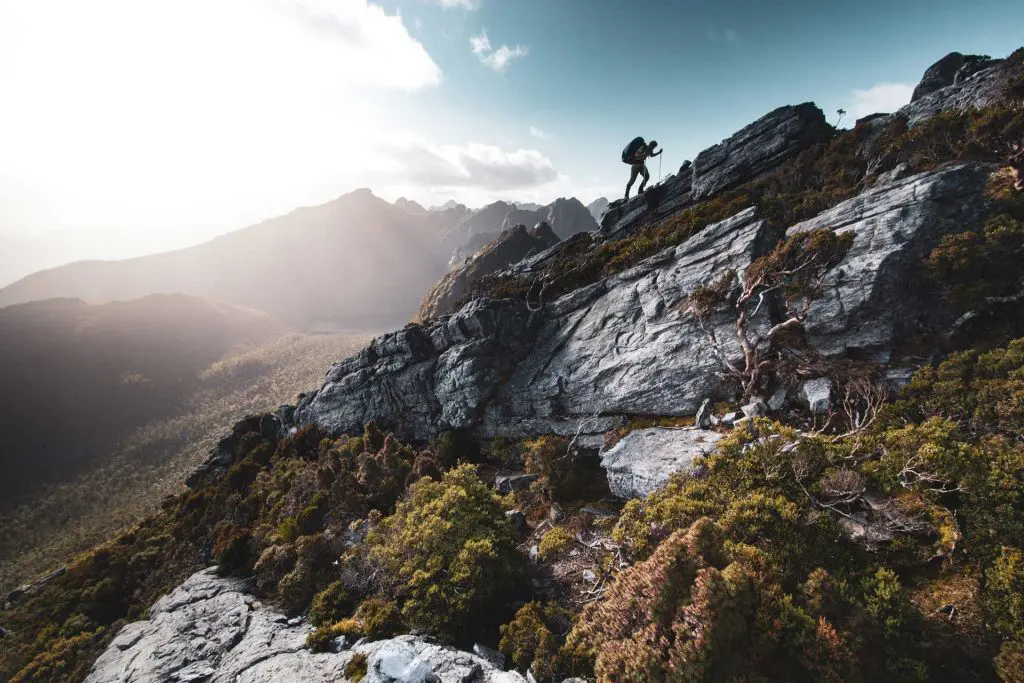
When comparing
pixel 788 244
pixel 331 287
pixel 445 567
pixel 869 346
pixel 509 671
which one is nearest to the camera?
pixel 509 671

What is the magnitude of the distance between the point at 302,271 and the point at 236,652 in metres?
196

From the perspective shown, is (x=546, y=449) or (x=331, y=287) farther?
(x=331, y=287)

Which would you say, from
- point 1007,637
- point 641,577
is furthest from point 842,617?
point 641,577

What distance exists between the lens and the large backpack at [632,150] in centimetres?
3018

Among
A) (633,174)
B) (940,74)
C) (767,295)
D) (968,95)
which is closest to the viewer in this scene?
(767,295)

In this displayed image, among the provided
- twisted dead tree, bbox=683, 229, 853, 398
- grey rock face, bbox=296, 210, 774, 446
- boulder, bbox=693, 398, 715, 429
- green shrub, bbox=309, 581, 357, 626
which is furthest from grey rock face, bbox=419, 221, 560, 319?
boulder, bbox=693, 398, 715, 429

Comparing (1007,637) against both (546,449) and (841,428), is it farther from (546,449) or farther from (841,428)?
(546,449)

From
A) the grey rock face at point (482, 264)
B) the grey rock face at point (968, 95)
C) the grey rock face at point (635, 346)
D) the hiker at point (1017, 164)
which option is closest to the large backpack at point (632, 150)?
the grey rock face at point (635, 346)

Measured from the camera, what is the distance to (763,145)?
3064 centimetres

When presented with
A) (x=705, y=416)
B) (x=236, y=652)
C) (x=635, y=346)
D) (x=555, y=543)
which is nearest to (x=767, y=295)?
(x=635, y=346)

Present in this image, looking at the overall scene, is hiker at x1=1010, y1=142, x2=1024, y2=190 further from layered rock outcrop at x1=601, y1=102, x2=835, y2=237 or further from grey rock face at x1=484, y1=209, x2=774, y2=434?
layered rock outcrop at x1=601, y1=102, x2=835, y2=237

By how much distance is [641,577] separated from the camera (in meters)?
7.23

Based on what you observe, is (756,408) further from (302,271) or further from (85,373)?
(302,271)

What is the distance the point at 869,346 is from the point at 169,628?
33562 mm
